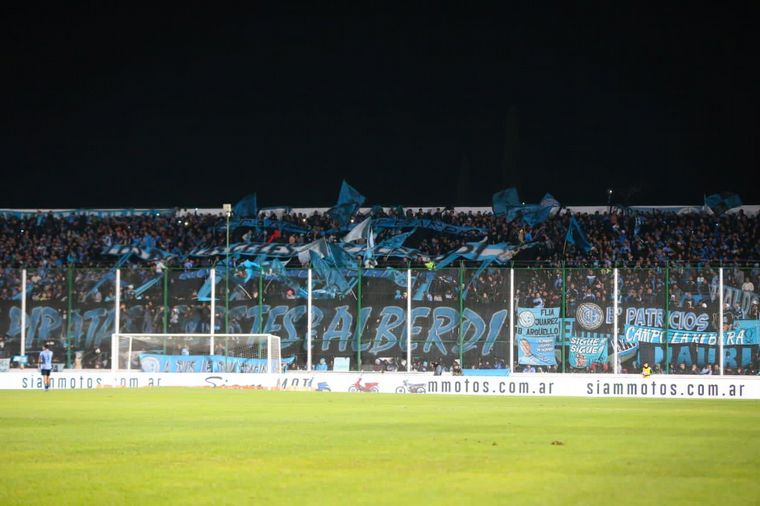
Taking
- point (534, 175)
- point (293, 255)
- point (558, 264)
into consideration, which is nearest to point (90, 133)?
point (293, 255)

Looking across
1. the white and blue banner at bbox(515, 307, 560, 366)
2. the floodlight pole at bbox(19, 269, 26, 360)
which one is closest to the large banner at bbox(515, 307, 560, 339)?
the white and blue banner at bbox(515, 307, 560, 366)

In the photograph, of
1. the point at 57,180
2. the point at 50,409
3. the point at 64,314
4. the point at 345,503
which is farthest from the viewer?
the point at 57,180

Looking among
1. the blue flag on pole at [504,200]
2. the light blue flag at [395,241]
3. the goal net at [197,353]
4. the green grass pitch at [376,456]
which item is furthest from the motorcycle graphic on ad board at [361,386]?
the blue flag on pole at [504,200]

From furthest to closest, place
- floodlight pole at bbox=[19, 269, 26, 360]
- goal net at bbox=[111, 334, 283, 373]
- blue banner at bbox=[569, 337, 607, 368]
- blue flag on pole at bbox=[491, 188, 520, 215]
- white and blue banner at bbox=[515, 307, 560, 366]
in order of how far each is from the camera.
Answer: blue flag on pole at bbox=[491, 188, 520, 215] → floodlight pole at bbox=[19, 269, 26, 360] → goal net at bbox=[111, 334, 283, 373] → white and blue banner at bbox=[515, 307, 560, 366] → blue banner at bbox=[569, 337, 607, 368]

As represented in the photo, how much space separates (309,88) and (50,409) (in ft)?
133

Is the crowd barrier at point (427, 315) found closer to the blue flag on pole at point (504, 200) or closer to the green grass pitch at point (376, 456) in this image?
the green grass pitch at point (376, 456)

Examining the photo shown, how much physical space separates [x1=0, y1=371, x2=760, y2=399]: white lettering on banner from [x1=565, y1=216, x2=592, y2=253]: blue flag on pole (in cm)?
1285

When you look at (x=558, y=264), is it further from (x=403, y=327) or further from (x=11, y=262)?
(x=11, y=262)

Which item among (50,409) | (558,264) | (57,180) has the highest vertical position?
(57,180)

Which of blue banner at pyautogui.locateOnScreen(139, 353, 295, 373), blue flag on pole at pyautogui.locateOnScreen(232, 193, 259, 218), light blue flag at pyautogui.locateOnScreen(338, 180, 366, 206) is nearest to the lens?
blue banner at pyautogui.locateOnScreen(139, 353, 295, 373)

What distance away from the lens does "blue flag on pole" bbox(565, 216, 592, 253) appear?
4762 centimetres

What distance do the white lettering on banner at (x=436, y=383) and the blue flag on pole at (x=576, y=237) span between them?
1285 cm

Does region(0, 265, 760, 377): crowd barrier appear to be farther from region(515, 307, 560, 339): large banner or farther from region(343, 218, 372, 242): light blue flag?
region(343, 218, 372, 242): light blue flag

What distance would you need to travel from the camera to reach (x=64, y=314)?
39.7m
